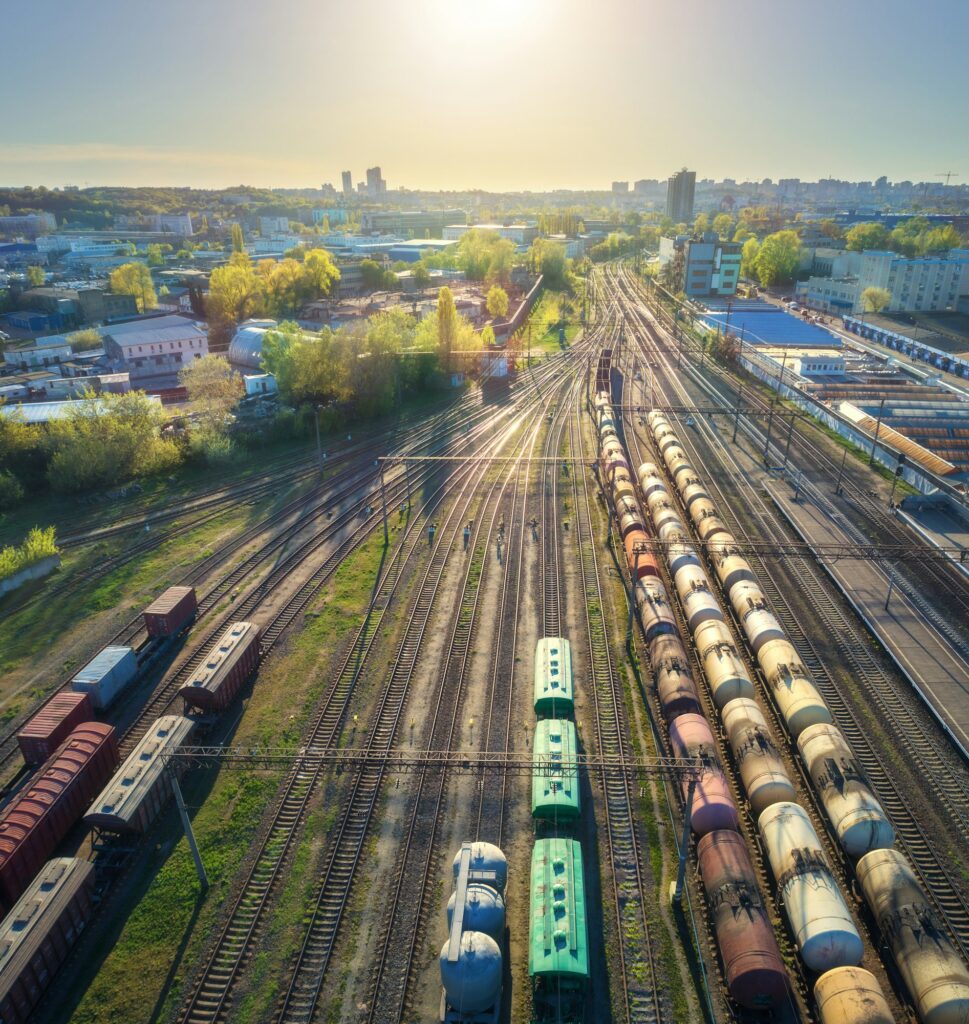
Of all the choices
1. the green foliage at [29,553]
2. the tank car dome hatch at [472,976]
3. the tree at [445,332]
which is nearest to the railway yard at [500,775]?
the tank car dome hatch at [472,976]

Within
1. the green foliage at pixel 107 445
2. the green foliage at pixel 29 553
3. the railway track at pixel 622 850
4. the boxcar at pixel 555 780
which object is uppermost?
the green foliage at pixel 107 445

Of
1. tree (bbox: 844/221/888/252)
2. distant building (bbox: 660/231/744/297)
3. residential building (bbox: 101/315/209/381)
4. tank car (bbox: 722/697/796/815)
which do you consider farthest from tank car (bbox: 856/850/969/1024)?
tree (bbox: 844/221/888/252)

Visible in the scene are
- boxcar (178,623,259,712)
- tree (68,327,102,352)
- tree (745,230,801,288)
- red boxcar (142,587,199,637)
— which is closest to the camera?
A: boxcar (178,623,259,712)

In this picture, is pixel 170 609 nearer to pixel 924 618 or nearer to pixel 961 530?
pixel 924 618

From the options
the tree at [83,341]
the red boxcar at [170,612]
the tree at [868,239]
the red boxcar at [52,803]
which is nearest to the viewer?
the red boxcar at [52,803]

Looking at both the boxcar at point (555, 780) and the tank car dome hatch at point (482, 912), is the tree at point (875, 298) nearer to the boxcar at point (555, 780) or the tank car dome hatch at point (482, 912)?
the boxcar at point (555, 780)

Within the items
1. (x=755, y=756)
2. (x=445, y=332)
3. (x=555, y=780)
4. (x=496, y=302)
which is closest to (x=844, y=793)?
(x=755, y=756)

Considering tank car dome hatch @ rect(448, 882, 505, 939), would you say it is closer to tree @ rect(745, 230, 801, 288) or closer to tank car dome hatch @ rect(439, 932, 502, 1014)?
tank car dome hatch @ rect(439, 932, 502, 1014)
